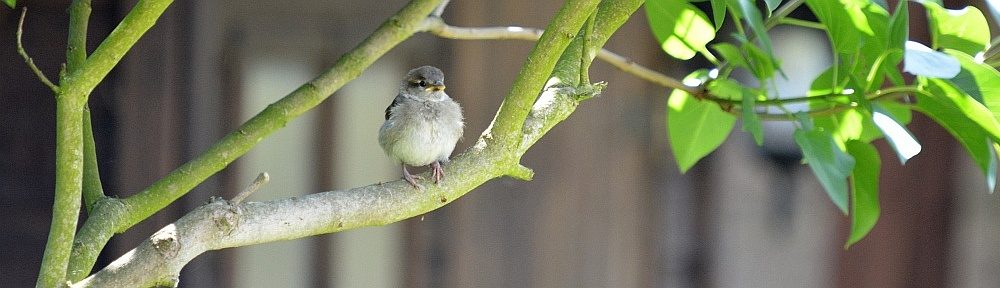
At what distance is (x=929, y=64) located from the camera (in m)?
1.25

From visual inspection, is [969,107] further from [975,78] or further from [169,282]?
[169,282]

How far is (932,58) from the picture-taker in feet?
4.15

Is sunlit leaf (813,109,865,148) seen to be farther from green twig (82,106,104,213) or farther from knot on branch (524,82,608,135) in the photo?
green twig (82,106,104,213)

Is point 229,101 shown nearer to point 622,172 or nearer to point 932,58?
point 622,172

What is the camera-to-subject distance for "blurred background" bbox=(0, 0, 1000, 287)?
2766mm

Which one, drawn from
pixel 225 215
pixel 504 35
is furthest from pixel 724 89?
pixel 225 215

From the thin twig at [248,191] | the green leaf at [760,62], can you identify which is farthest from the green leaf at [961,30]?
the thin twig at [248,191]

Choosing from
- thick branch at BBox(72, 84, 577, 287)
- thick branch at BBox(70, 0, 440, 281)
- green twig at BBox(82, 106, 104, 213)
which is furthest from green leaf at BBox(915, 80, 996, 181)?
green twig at BBox(82, 106, 104, 213)

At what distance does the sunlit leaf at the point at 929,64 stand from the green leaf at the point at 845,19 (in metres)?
0.22

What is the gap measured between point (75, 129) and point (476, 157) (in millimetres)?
495

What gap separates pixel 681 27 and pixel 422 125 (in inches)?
30.1

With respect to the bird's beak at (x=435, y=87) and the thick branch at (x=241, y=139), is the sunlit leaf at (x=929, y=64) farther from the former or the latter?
the bird's beak at (x=435, y=87)

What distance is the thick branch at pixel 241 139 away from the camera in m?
1.39

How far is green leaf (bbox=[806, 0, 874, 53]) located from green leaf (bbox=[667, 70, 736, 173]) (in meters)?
0.40
